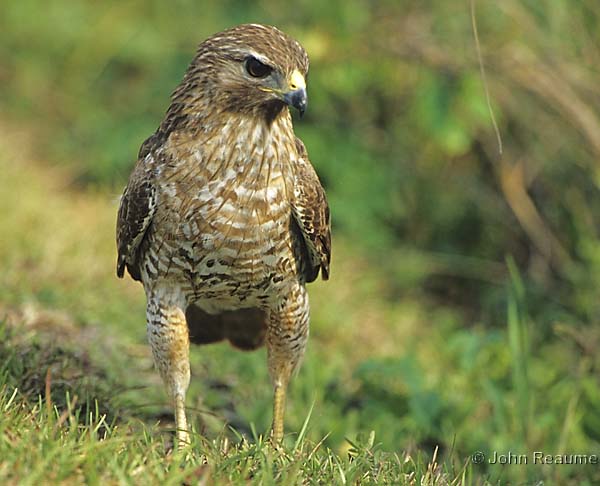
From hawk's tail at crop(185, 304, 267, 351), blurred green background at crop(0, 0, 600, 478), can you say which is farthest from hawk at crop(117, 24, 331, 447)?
blurred green background at crop(0, 0, 600, 478)

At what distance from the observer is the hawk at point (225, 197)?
13.1ft

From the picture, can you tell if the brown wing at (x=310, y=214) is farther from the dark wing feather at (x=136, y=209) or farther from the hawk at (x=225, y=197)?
the dark wing feather at (x=136, y=209)

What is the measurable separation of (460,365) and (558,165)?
7.68ft

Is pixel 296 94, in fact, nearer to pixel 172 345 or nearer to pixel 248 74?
pixel 248 74

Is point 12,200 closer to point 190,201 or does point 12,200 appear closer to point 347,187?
point 347,187

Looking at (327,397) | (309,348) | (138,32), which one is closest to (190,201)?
(327,397)

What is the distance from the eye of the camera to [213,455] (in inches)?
137

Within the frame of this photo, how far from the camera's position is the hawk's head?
12.9 ft

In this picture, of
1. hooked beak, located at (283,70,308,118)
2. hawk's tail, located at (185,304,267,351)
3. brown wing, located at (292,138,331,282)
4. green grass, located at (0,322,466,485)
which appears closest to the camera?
green grass, located at (0,322,466,485)

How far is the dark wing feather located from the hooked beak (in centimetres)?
65

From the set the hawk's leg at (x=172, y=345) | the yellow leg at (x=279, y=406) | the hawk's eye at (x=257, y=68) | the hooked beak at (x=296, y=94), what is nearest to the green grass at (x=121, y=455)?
the hawk's leg at (x=172, y=345)

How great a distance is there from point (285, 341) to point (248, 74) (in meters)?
1.20

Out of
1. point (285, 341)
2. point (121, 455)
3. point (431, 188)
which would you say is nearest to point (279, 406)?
point (285, 341)

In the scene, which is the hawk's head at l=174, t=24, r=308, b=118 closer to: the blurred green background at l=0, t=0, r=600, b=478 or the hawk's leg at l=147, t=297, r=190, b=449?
the hawk's leg at l=147, t=297, r=190, b=449
